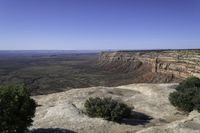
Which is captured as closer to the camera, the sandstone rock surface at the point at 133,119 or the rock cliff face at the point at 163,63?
the sandstone rock surface at the point at 133,119

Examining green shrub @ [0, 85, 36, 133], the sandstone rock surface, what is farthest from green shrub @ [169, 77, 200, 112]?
green shrub @ [0, 85, 36, 133]

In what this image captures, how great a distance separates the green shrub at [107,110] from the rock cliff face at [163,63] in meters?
44.5

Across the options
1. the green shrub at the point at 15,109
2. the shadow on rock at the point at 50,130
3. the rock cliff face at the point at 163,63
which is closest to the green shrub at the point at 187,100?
the shadow on rock at the point at 50,130

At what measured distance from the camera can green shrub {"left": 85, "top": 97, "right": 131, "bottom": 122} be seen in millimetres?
17036

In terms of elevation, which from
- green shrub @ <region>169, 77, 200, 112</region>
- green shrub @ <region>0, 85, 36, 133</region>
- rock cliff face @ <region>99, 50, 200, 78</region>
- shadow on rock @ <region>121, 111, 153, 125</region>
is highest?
green shrub @ <region>0, 85, 36, 133</region>

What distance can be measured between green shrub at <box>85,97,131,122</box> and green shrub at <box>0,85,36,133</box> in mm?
4944

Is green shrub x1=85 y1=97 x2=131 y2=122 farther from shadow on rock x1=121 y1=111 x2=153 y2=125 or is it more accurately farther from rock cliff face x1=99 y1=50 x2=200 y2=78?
rock cliff face x1=99 y1=50 x2=200 y2=78

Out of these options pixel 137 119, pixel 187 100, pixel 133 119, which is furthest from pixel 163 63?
pixel 133 119

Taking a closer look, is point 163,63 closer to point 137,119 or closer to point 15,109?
point 137,119

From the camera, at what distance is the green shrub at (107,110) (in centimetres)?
1704

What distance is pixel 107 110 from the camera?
17.4 m

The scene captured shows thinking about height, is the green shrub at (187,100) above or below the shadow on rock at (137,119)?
above

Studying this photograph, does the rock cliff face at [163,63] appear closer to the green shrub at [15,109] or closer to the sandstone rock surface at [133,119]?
the sandstone rock surface at [133,119]

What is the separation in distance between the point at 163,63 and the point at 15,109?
76.5m
